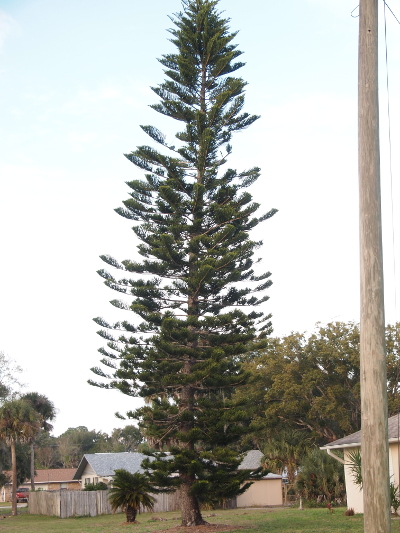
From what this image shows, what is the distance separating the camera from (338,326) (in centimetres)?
3369

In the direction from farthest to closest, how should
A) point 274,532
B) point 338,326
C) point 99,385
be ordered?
1. point 338,326
2. point 99,385
3. point 274,532

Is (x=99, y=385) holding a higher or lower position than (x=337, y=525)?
higher

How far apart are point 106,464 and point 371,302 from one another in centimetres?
3623

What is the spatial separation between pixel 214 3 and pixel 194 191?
6.91 meters

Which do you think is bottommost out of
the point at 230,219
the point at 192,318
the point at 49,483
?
the point at 49,483

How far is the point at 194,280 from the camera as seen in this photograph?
16.5m

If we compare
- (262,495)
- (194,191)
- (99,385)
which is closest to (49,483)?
(262,495)

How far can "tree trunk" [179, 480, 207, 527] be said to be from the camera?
16.0 meters

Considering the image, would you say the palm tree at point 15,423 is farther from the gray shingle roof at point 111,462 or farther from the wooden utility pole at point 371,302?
the wooden utility pole at point 371,302

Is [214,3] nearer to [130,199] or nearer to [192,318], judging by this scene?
[130,199]

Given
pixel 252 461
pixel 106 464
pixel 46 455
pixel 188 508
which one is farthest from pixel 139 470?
pixel 46 455

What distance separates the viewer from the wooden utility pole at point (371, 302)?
459 cm

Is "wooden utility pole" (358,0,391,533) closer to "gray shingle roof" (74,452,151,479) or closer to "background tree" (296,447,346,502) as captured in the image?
"background tree" (296,447,346,502)

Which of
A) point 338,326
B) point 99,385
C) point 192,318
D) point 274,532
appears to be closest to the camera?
point 274,532
